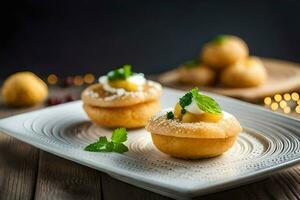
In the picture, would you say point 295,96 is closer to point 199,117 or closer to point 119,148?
point 199,117

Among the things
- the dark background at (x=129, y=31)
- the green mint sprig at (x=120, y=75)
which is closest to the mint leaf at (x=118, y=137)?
the green mint sprig at (x=120, y=75)

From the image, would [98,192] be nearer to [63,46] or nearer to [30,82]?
[30,82]

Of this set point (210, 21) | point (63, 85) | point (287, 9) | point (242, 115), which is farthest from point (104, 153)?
point (287, 9)

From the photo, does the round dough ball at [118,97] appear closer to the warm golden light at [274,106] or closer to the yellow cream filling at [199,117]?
the yellow cream filling at [199,117]

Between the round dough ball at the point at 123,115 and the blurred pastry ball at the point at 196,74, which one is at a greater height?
the round dough ball at the point at 123,115

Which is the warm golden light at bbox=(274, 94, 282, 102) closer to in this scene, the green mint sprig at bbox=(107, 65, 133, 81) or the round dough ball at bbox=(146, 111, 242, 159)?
the green mint sprig at bbox=(107, 65, 133, 81)

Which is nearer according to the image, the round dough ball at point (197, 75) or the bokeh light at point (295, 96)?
the bokeh light at point (295, 96)

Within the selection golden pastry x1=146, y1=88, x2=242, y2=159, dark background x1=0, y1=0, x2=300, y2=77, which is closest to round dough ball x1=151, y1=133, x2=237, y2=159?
golden pastry x1=146, y1=88, x2=242, y2=159
